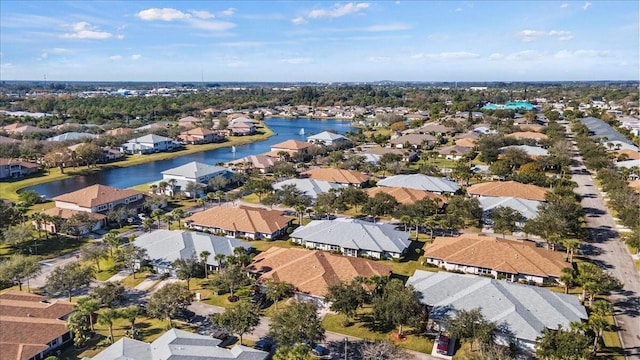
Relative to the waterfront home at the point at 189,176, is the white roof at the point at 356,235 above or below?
below

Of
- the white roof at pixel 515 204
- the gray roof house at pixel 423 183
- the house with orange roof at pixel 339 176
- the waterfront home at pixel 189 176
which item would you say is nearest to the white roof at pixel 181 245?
the waterfront home at pixel 189 176

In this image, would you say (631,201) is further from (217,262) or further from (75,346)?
(75,346)

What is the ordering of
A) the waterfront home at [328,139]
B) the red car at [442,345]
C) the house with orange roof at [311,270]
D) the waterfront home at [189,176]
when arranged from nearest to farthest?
the red car at [442,345] < the house with orange roof at [311,270] < the waterfront home at [189,176] < the waterfront home at [328,139]

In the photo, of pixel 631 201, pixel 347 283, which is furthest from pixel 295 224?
pixel 631 201

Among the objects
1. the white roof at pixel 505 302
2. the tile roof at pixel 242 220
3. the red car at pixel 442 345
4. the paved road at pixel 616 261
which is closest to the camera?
the red car at pixel 442 345

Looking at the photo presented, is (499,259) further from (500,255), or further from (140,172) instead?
(140,172)

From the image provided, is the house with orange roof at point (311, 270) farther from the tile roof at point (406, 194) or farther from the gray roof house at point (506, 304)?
the tile roof at point (406, 194)

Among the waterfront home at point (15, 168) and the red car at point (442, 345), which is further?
the waterfront home at point (15, 168)
